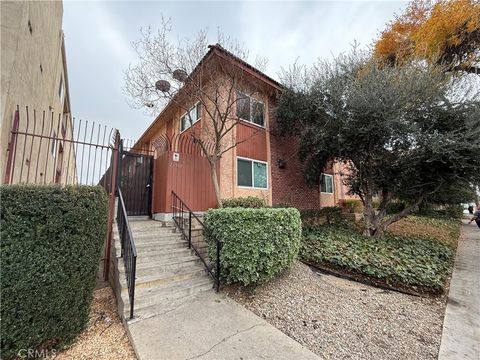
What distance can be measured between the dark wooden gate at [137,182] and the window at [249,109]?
394 cm

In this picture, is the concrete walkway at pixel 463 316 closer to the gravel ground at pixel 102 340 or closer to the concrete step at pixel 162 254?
the gravel ground at pixel 102 340

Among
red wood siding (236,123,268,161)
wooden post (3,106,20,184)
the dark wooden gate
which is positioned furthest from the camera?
red wood siding (236,123,268,161)

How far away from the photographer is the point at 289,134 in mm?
10141

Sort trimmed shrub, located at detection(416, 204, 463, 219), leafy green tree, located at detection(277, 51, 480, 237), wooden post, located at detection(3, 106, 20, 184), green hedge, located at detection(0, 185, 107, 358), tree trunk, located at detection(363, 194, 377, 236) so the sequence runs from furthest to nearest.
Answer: trimmed shrub, located at detection(416, 204, 463, 219) < tree trunk, located at detection(363, 194, 377, 236) < leafy green tree, located at detection(277, 51, 480, 237) < wooden post, located at detection(3, 106, 20, 184) < green hedge, located at detection(0, 185, 107, 358)

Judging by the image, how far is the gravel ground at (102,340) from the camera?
2.73 meters

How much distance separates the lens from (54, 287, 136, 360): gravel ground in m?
2.73

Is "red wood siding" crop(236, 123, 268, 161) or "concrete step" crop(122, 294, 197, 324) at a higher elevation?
"red wood siding" crop(236, 123, 268, 161)

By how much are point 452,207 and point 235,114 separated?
20.3 meters

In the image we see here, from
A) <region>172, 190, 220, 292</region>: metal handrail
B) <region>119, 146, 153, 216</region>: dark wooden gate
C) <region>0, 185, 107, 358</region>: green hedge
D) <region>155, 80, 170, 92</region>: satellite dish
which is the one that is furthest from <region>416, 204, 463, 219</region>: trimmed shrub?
<region>0, 185, 107, 358</region>: green hedge

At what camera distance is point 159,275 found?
425 centimetres

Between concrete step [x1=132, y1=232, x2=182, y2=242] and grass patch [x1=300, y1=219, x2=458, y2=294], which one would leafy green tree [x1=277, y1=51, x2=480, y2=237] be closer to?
grass patch [x1=300, y1=219, x2=458, y2=294]

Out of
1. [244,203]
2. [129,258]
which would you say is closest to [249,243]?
[129,258]

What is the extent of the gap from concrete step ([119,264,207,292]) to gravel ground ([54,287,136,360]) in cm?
46

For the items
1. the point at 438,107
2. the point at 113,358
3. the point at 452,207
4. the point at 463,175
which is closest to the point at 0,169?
the point at 113,358
